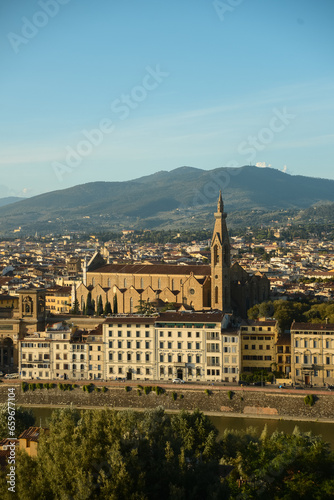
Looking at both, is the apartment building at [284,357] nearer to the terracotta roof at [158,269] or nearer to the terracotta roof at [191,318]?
the terracotta roof at [191,318]

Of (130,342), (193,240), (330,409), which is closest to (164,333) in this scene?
(130,342)

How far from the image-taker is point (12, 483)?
1780 centimetres

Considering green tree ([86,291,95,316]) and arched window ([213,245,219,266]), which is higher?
arched window ([213,245,219,266])

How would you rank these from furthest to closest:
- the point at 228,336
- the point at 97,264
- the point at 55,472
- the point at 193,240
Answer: the point at 193,240 < the point at 97,264 < the point at 228,336 < the point at 55,472

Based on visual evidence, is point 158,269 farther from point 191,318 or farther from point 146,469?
point 146,469

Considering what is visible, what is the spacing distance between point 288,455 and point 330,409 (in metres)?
12.5

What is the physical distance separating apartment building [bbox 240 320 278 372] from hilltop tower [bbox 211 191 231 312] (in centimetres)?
930

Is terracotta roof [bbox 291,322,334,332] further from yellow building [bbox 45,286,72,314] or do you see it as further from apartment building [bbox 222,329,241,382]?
yellow building [bbox 45,286,72,314]

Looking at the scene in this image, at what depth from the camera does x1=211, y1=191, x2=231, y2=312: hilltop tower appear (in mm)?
45625

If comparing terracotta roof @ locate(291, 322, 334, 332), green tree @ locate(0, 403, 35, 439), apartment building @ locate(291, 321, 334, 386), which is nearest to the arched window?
terracotta roof @ locate(291, 322, 334, 332)

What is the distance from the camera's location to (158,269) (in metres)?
51.1

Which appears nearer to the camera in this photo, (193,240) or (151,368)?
(151,368)

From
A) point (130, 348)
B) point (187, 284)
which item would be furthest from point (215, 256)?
point (130, 348)

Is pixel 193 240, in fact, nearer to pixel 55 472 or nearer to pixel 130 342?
pixel 130 342
